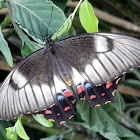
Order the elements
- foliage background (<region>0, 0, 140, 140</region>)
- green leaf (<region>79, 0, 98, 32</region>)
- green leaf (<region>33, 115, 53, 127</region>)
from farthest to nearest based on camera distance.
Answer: foliage background (<region>0, 0, 140, 140</region>)
green leaf (<region>33, 115, 53, 127</region>)
green leaf (<region>79, 0, 98, 32</region>)

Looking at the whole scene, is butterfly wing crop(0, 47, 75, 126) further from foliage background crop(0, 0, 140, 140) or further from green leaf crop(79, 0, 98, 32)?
green leaf crop(79, 0, 98, 32)

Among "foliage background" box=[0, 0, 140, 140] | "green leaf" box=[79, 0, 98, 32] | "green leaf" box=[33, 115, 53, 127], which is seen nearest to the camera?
"green leaf" box=[79, 0, 98, 32]

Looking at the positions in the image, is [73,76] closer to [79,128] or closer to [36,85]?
[36,85]

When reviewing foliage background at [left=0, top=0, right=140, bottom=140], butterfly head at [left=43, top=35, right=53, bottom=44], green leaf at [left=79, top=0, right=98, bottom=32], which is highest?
green leaf at [left=79, top=0, right=98, bottom=32]

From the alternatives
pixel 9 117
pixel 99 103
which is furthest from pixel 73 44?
pixel 9 117

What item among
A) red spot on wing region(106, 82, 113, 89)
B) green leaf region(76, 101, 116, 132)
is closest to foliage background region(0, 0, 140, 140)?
green leaf region(76, 101, 116, 132)

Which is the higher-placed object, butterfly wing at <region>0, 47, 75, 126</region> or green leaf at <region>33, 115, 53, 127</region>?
butterfly wing at <region>0, 47, 75, 126</region>

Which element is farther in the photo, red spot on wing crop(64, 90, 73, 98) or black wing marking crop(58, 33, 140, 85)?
red spot on wing crop(64, 90, 73, 98)

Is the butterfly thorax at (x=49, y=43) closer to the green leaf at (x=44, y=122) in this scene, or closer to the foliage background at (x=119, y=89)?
the foliage background at (x=119, y=89)
